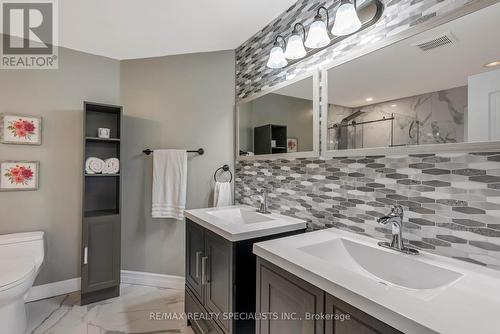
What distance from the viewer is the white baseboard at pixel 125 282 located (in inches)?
83.9

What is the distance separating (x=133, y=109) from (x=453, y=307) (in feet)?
8.87

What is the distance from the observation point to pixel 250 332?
130cm

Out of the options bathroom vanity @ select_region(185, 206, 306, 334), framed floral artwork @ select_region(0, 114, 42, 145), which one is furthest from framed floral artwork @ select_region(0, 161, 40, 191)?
bathroom vanity @ select_region(185, 206, 306, 334)

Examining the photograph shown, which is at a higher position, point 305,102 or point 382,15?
point 382,15

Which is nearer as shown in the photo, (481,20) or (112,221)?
(481,20)

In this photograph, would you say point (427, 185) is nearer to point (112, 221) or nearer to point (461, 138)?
point (461, 138)

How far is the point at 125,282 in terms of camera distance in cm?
244

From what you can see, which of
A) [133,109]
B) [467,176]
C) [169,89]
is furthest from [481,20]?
[133,109]

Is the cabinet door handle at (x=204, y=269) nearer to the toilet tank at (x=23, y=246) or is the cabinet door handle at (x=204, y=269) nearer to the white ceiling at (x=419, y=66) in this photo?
the white ceiling at (x=419, y=66)

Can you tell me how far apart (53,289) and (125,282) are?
59 centimetres

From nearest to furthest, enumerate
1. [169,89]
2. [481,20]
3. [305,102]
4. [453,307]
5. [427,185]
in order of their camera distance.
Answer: [453,307] < [481,20] < [427,185] < [305,102] < [169,89]

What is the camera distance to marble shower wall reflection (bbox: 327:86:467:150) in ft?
3.01

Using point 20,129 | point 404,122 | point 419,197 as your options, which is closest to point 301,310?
point 419,197

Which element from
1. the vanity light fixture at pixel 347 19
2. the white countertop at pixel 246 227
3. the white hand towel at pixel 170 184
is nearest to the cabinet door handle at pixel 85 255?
the white hand towel at pixel 170 184
